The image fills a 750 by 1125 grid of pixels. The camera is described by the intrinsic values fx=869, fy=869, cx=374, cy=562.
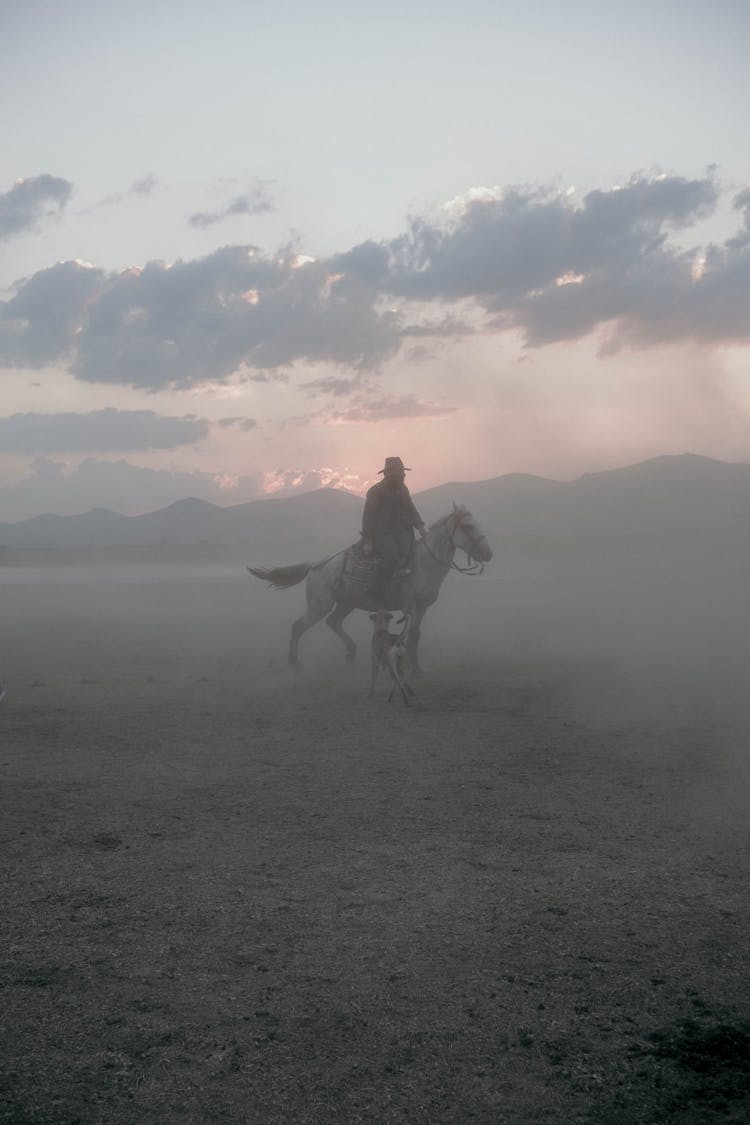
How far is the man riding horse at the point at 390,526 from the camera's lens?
13.0 meters

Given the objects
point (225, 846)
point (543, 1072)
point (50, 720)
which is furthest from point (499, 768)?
point (50, 720)

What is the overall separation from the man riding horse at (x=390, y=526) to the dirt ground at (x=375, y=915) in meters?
2.66

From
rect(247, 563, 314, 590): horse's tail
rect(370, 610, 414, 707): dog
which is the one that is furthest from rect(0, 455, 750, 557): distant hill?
rect(370, 610, 414, 707): dog

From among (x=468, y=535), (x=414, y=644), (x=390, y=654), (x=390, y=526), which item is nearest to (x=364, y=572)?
(x=390, y=526)

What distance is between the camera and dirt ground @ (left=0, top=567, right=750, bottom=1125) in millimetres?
3338

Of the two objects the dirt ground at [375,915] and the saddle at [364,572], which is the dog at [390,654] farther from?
the saddle at [364,572]

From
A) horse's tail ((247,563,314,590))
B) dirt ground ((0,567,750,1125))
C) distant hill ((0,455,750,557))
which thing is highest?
distant hill ((0,455,750,557))

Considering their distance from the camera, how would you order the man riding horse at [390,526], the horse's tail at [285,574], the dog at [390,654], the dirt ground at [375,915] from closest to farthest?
the dirt ground at [375,915], the dog at [390,654], the man riding horse at [390,526], the horse's tail at [285,574]

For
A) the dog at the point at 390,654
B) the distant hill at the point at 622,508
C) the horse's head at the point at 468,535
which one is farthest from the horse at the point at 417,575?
the distant hill at the point at 622,508

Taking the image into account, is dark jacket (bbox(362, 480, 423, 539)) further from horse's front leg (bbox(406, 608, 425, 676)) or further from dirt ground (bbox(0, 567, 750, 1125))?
dirt ground (bbox(0, 567, 750, 1125))

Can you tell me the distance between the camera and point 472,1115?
315cm

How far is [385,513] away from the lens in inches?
514

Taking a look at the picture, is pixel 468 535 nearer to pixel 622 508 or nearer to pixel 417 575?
pixel 417 575

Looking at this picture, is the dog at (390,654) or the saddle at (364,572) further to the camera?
the saddle at (364,572)
